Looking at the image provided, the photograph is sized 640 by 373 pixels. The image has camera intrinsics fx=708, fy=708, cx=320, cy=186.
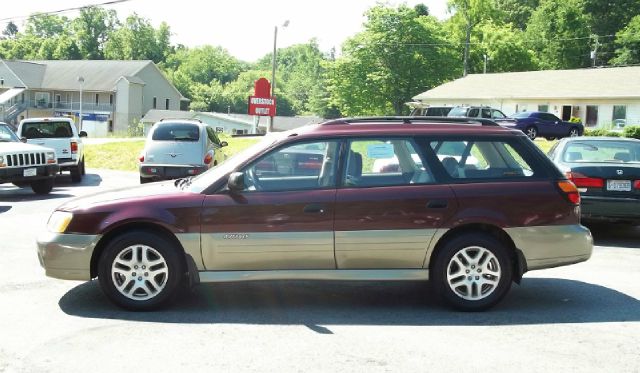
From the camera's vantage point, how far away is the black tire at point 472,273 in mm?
6199

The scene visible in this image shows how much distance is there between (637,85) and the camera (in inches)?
1732

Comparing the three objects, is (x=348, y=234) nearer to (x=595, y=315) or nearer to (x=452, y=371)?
(x=452, y=371)

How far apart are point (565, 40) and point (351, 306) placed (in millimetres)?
79165

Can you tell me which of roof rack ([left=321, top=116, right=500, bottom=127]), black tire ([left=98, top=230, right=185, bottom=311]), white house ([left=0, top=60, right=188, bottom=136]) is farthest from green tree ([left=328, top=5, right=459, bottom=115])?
black tire ([left=98, top=230, right=185, bottom=311])

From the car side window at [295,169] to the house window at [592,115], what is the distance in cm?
4318

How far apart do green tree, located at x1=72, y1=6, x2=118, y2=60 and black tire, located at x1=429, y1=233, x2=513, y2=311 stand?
13329 cm

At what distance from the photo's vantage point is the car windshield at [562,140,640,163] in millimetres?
10805

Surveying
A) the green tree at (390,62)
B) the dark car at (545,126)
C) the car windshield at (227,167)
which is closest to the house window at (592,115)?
the dark car at (545,126)

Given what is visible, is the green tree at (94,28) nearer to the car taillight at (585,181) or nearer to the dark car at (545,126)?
the dark car at (545,126)

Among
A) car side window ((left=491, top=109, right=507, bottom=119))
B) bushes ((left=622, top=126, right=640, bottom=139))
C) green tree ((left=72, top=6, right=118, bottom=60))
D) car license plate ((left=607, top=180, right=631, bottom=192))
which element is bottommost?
car license plate ((left=607, top=180, right=631, bottom=192))

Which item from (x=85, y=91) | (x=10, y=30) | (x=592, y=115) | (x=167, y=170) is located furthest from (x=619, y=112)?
(x=10, y=30)

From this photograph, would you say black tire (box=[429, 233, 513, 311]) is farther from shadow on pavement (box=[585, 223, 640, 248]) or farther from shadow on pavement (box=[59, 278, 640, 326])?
shadow on pavement (box=[585, 223, 640, 248])

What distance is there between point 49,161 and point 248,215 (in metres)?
11.4

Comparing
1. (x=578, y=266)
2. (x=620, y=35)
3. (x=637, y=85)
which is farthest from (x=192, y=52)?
(x=578, y=266)
